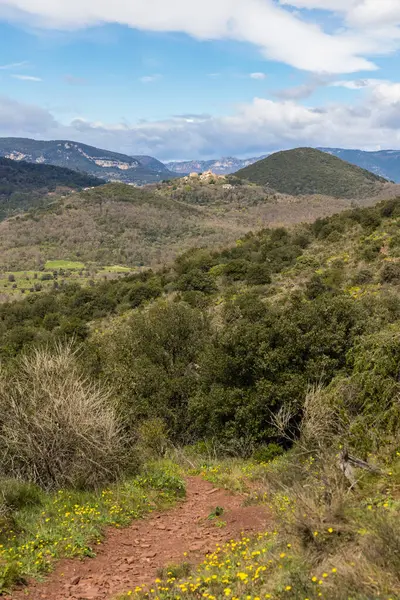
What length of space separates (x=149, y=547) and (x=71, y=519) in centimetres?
136

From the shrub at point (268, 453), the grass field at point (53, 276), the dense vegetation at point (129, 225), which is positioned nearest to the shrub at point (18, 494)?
the shrub at point (268, 453)

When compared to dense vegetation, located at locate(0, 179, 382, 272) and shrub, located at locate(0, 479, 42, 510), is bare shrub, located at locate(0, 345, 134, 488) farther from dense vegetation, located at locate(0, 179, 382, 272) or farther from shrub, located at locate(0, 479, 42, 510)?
dense vegetation, located at locate(0, 179, 382, 272)

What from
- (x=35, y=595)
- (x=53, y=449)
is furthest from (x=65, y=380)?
(x=35, y=595)

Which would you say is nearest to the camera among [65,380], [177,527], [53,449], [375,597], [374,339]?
[375,597]

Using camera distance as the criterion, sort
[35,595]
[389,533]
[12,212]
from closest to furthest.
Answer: [389,533] → [35,595] → [12,212]

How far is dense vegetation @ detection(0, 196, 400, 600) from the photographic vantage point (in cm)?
466

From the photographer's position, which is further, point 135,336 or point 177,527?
point 135,336

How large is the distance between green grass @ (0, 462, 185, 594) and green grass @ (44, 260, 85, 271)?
9298 centimetres

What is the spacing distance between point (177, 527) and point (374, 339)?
6203 millimetres

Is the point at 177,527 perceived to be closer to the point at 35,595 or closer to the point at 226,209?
the point at 35,595

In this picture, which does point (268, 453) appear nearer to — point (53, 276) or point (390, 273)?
point (390, 273)

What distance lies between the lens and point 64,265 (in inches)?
3999

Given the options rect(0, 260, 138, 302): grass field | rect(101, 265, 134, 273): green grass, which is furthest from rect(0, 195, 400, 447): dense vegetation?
rect(101, 265, 134, 273): green grass

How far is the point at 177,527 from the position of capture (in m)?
7.64
